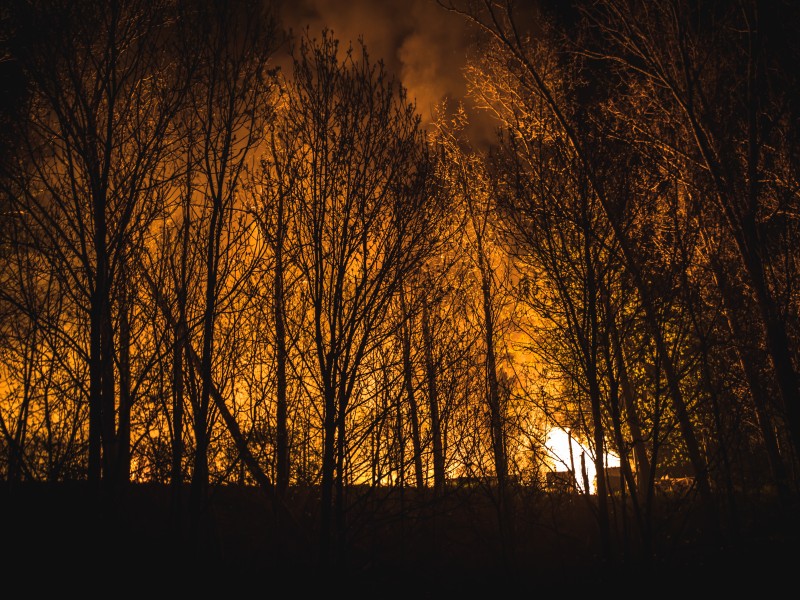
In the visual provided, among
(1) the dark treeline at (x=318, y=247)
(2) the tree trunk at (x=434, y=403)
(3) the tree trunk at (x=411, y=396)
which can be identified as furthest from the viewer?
(2) the tree trunk at (x=434, y=403)

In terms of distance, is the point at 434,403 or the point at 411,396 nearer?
the point at 411,396

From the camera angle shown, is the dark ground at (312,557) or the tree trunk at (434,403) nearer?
the dark ground at (312,557)

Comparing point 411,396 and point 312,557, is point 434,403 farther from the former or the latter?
point 312,557

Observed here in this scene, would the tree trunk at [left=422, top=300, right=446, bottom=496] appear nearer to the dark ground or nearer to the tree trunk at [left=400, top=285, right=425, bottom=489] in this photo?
the tree trunk at [left=400, top=285, right=425, bottom=489]

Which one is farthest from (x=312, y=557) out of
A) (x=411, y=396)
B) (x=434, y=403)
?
(x=434, y=403)

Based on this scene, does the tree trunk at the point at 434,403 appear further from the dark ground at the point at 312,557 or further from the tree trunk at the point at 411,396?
the dark ground at the point at 312,557

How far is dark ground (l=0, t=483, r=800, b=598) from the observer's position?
166 inches

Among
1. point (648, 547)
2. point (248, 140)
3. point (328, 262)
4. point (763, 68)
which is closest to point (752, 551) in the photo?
point (648, 547)

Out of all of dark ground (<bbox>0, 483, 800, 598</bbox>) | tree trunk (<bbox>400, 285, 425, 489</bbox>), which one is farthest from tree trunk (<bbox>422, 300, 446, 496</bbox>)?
dark ground (<bbox>0, 483, 800, 598</bbox>)

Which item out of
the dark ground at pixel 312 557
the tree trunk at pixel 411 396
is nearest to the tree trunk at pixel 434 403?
the tree trunk at pixel 411 396

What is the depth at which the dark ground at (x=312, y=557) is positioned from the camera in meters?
4.23

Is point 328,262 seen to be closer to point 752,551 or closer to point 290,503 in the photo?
point 290,503

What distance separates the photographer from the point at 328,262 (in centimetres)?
484

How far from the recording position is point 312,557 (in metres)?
5.16
